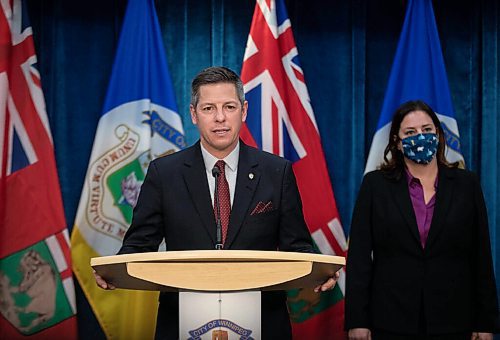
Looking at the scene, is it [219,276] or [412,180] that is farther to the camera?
[412,180]

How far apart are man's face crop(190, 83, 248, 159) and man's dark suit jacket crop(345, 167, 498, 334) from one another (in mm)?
1074

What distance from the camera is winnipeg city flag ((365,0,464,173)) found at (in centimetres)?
367

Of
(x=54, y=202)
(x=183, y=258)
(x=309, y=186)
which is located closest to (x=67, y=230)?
(x=54, y=202)

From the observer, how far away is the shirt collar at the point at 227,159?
6.98 ft

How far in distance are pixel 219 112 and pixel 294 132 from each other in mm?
1719

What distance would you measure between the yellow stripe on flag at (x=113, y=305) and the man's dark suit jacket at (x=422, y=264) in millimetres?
1169

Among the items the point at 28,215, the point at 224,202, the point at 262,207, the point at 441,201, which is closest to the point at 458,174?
the point at 441,201

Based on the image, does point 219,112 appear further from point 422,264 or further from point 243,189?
point 422,264

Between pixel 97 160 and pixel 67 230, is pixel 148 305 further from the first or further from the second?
pixel 97 160

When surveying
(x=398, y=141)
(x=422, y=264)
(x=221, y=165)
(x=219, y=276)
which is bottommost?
(x=422, y=264)

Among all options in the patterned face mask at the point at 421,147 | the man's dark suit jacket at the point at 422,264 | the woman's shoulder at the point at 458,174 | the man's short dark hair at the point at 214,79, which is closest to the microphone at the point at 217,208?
the man's short dark hair at the point at 214,79

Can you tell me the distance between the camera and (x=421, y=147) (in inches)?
115

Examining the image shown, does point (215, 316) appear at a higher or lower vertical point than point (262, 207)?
lower

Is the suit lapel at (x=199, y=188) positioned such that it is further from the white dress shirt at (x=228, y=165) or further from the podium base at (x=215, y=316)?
the podium base at (x=215, y=316)
